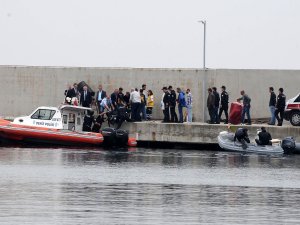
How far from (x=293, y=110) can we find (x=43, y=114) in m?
9.98

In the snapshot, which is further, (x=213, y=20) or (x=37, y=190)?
(x=213, y=20)

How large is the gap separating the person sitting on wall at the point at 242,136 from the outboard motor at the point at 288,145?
4.66ft

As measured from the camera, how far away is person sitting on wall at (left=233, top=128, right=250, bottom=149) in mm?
53094

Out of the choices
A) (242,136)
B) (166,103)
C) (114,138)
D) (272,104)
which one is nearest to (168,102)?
(166,103)

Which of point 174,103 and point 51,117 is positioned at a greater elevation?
point 174,103

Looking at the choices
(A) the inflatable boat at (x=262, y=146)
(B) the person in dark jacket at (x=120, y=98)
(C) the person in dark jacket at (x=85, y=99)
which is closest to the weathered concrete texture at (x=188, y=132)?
(A) the inflatable boat at (x=262, y=146)

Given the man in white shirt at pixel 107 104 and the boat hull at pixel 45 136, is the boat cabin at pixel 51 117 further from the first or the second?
the man in white shirt at pixel 107 104

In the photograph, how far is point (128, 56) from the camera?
207 feet

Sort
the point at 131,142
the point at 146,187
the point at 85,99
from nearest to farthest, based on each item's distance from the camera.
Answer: the point at 146,187, the point at 131,142, the point at 85,99

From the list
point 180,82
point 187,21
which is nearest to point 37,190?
point 180,82

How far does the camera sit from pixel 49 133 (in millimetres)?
54344

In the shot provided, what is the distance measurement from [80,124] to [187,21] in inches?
371

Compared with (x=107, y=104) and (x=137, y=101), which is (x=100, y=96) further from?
(x=137, y=101)

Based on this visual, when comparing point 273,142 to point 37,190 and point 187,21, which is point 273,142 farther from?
point 37,190
